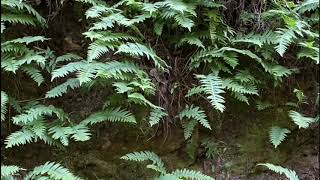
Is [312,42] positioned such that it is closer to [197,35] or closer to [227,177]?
[197,35]

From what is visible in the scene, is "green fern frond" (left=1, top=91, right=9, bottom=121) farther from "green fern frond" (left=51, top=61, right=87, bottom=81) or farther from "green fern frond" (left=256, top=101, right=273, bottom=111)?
"green fern frond" (left=256, top=101, right=273, bottom=111)

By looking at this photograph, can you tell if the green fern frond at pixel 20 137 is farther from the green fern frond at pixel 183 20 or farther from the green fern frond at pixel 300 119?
the green fern frond at pixel 300 119

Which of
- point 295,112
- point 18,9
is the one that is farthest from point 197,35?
point 18,9

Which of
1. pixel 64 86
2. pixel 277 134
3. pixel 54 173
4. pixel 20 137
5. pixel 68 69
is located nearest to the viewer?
pixel 54 173

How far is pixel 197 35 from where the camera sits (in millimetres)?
4703

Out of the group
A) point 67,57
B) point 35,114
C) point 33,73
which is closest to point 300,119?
point 67,57

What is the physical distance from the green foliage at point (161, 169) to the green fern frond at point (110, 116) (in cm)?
38

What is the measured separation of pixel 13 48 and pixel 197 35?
6.61ft

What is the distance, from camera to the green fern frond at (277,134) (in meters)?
4.56

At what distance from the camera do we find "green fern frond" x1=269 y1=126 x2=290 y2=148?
15.0ft

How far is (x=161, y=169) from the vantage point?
170 inches

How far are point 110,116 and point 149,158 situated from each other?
24.3 inches

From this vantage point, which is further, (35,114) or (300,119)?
(300,119)

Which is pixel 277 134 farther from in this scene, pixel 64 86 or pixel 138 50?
pixel 64 86
